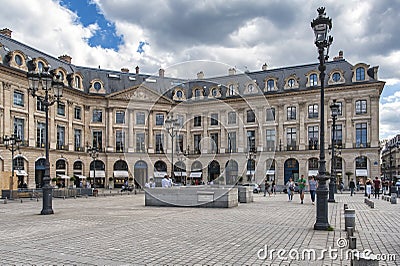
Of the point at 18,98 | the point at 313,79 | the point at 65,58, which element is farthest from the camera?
the point at 65,58

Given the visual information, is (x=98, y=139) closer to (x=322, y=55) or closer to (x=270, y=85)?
(x=270, y=85)

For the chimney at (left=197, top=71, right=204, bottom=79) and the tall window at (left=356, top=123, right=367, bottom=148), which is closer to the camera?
the chimney at (left=197, top=71, right=204, bottom=79)

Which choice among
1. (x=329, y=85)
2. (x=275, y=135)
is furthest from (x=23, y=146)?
(x=329, y=85)

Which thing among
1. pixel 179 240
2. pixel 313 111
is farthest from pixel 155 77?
pixel 179 240

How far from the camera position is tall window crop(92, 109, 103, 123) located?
5722 cm

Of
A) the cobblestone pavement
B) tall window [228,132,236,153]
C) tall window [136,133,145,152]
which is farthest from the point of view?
tall window [228,132,236,153]

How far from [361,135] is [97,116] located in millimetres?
37893

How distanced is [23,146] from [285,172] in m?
35.2

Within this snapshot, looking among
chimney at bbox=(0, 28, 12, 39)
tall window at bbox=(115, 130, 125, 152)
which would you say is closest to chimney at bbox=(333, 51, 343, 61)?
tall window at bbox=(115, 130, 125, 152)

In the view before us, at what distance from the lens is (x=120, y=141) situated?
5831cm

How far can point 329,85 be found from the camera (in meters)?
53.7

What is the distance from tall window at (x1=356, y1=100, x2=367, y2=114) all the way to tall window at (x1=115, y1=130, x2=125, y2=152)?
111 feet

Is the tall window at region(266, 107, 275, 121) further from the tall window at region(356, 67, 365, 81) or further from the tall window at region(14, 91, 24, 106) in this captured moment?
the tall window at region(14, 91, 24, 106)

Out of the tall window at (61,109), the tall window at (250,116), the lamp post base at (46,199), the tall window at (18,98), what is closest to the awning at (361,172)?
the tall window at (250,116)
